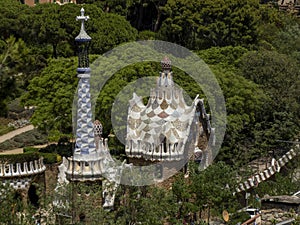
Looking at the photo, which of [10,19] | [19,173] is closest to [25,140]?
[19,173]

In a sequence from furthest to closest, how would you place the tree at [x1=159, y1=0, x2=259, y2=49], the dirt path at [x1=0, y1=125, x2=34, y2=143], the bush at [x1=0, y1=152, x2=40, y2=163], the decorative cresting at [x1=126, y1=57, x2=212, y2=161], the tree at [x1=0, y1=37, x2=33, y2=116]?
the tree at [x1=159, y1=0, x2=259, y2=49] → the dirt path at [x1=0, y1=125, x2=34, y2=143] → the bush at [x1=0, y1=152, x2=40, y2=163] → the decorative cresting at [x1=126, y1=57, x2=212, y2=161] → the tree at [x1=0, y1=37, x2=33, y2=116]

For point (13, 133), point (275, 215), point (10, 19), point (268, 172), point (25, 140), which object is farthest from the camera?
point (10, 19)

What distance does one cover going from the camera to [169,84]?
3247 cm

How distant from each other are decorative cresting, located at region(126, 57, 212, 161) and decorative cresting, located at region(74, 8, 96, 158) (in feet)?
11.0

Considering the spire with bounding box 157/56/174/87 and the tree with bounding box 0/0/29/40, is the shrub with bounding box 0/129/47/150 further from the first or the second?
the spire with bounding box 157/56/174/87

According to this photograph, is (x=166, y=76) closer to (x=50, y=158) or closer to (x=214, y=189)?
(x=214, y=189)

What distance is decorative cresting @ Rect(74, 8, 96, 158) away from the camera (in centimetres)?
2917

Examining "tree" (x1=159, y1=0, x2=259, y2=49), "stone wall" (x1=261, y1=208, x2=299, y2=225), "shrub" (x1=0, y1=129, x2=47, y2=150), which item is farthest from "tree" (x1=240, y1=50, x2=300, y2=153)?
"tree" (x1=159, y1=0, x2=259, y2=49)

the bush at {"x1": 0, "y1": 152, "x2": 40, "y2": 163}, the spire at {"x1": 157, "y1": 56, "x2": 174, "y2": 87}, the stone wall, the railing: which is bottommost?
the railing

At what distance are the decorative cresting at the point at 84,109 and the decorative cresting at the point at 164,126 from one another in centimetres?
335

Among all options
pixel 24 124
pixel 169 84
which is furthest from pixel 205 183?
pixel 24 124

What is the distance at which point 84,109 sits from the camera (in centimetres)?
2939

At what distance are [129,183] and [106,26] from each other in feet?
91.4

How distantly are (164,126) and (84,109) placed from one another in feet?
12.8
